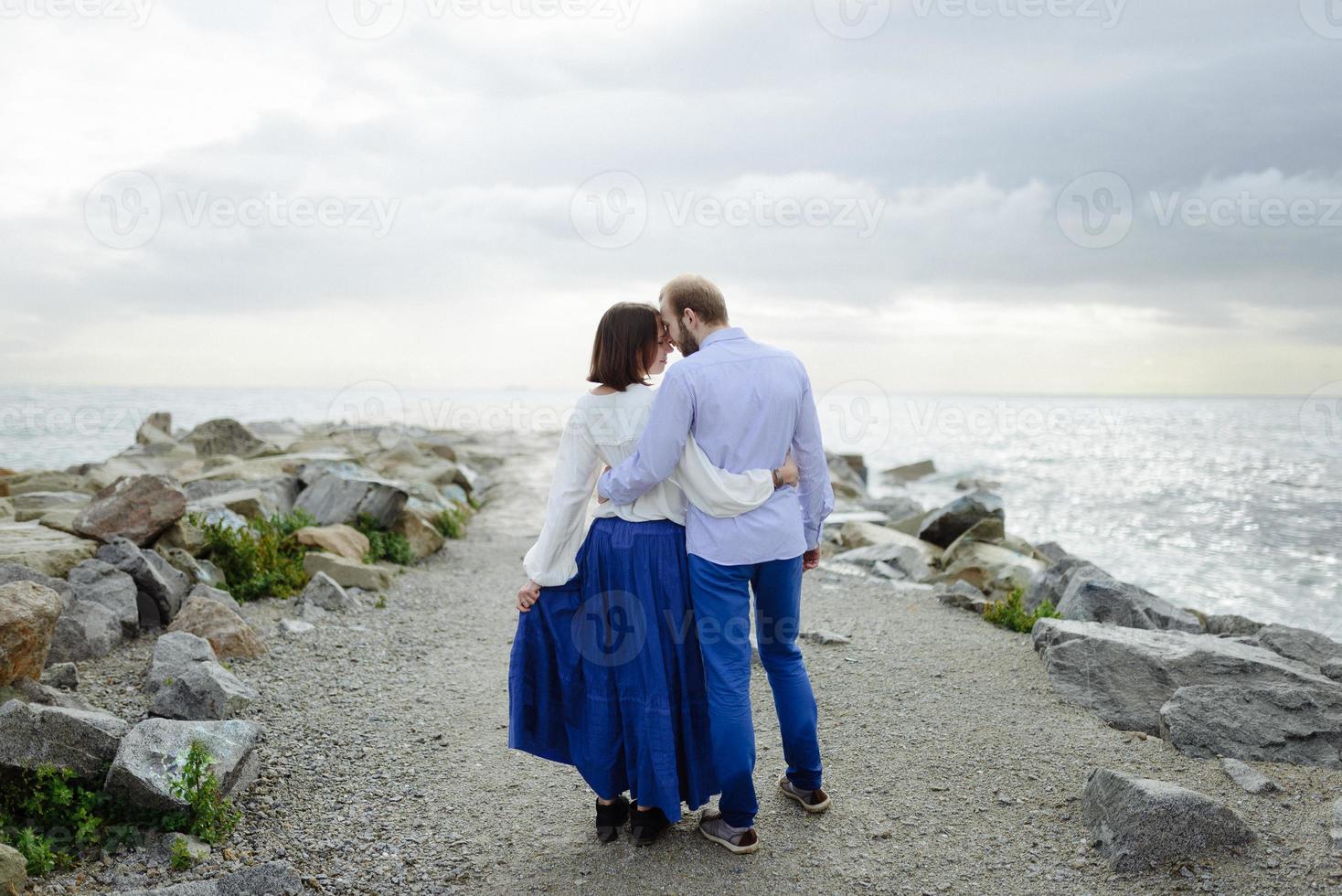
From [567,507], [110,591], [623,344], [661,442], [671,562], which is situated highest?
[623,344]

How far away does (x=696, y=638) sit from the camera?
3.99 meters

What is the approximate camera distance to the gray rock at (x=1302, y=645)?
6898 millimetres

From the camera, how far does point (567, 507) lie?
3.94m

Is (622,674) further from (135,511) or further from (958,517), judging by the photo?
(958,517)

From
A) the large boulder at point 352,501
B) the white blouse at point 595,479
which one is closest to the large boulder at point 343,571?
the large boulder at point 352,501

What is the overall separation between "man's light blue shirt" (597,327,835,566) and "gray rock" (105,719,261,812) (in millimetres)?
2452

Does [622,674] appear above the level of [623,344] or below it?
below

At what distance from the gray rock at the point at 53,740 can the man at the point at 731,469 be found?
2742 mm

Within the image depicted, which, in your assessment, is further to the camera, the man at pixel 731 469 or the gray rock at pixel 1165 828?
the gray rock at pixel 1165 828

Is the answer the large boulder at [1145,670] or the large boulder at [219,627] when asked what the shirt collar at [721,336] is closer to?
the large boulder at [1145,670]

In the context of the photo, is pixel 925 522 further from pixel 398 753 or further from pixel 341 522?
pixel 398 753

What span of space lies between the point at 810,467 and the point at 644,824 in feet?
5.91

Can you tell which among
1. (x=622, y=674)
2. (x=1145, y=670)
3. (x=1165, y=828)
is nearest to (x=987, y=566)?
(x=1145, y=670)

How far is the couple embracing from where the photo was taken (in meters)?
3.82
